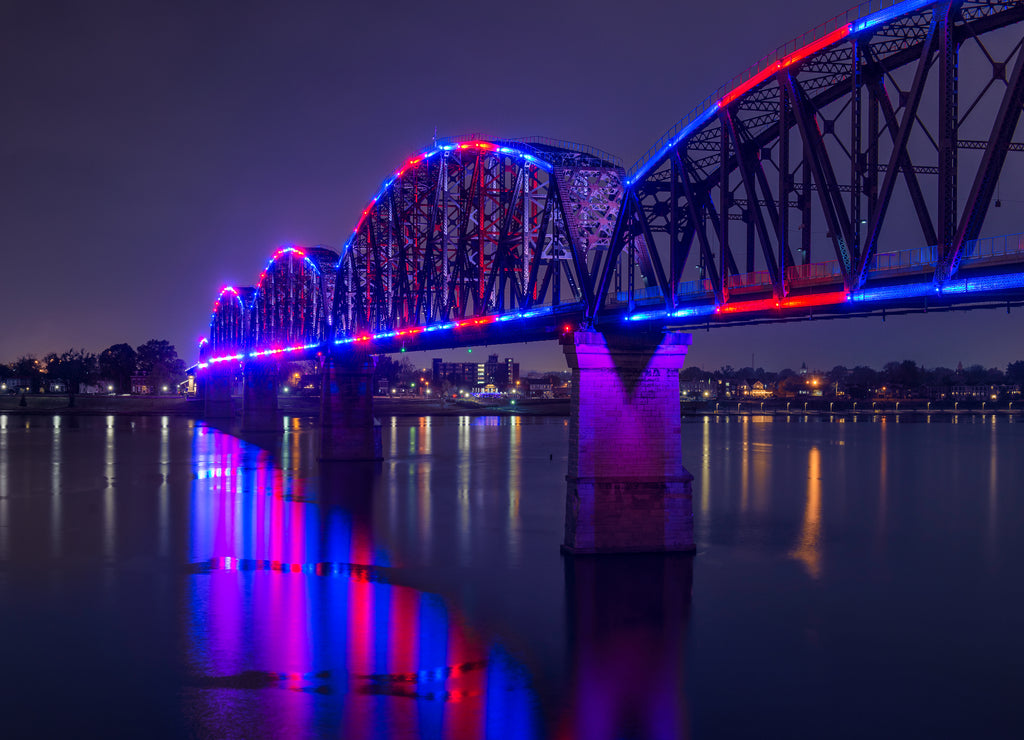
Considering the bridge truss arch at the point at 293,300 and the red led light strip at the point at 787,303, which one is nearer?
the red led light strip at the point at 787,303

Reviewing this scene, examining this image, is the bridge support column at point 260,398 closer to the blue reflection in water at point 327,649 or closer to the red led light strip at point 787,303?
the blue reflection in water at point 327,649

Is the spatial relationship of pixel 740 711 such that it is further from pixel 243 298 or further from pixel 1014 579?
pixel 243 298

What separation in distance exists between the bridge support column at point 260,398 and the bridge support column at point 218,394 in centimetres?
2928

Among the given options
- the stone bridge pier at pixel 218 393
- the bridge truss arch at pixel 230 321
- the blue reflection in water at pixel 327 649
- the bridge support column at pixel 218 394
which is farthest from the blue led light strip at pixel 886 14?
the bridge support column at pixel 218 394

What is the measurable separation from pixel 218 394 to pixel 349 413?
104 metres

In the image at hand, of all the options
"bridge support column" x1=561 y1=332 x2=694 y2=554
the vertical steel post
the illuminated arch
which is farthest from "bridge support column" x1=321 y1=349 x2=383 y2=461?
the illuminated arch

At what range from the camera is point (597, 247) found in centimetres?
3756

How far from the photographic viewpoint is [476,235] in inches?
2254

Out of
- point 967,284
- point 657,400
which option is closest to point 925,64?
point 967,284

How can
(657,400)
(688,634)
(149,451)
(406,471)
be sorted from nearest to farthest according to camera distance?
1. (688,634)
2. (657,400)
3. (406,471)
4. (149,451)

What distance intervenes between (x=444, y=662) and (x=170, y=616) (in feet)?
34.2

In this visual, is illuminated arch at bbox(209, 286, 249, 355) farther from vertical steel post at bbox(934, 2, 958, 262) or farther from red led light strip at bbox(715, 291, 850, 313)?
vertical steel post at bbox(934, 2, 958, 262)

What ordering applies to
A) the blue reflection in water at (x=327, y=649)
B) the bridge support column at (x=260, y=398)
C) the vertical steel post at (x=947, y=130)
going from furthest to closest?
the bridge support column at (x=260, y=398)
the vertical steel post at (x=947, y=130)
the blue reflection in water at (x=327, y=649)

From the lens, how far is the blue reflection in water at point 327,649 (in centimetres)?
1994
